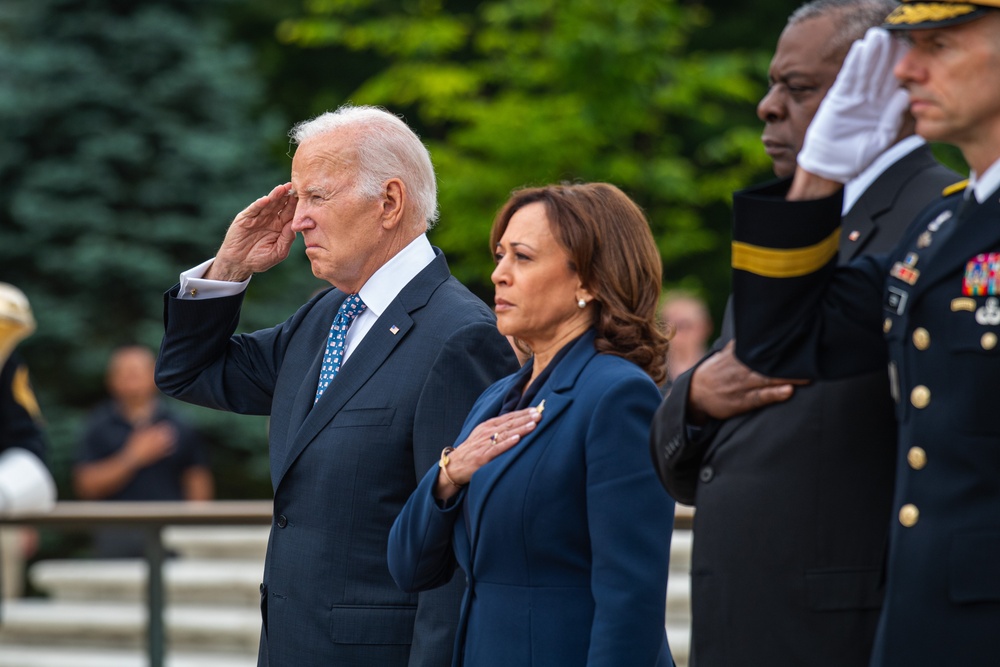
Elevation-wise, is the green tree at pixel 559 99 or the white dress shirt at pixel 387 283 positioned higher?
the white dress shirt at pixel 387 283

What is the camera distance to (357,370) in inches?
151

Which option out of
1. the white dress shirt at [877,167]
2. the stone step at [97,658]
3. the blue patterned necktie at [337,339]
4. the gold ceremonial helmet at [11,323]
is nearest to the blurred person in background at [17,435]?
the gold ceremonial helmet at [11,323]

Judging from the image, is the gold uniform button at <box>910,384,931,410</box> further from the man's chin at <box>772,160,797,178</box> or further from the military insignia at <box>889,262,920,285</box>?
the man's chin at <box>772,160,797,178</box>

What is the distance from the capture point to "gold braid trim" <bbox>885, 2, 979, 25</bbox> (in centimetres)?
243

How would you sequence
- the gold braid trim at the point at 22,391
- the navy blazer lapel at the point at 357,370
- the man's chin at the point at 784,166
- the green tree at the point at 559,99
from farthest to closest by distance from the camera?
the green tree at the point at 559,99 < the gold braid trim at the point at 22,391 < the navy blazer lapel at the point at 357,370 < the man's chin at the point at 784,166

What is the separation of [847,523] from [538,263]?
1.02 meters

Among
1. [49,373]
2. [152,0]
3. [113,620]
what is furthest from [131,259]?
[113,620]

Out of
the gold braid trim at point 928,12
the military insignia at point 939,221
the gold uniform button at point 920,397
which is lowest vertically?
the gold uniform button at point 920,397

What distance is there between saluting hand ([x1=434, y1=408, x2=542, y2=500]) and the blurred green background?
811 cm

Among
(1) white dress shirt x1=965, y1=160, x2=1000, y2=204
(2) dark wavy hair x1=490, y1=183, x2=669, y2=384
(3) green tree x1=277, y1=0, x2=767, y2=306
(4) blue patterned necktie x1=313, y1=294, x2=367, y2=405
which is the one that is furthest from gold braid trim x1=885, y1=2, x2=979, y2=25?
(3) green tree x1=277, y1=0, x2=767, y2=306

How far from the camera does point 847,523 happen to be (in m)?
2.74

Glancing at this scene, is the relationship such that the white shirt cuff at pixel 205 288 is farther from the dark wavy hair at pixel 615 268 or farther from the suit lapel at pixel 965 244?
the suit lapel at pixel 965 244

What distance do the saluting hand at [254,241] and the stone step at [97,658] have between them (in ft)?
12.5

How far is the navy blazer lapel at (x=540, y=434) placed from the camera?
3.29m
